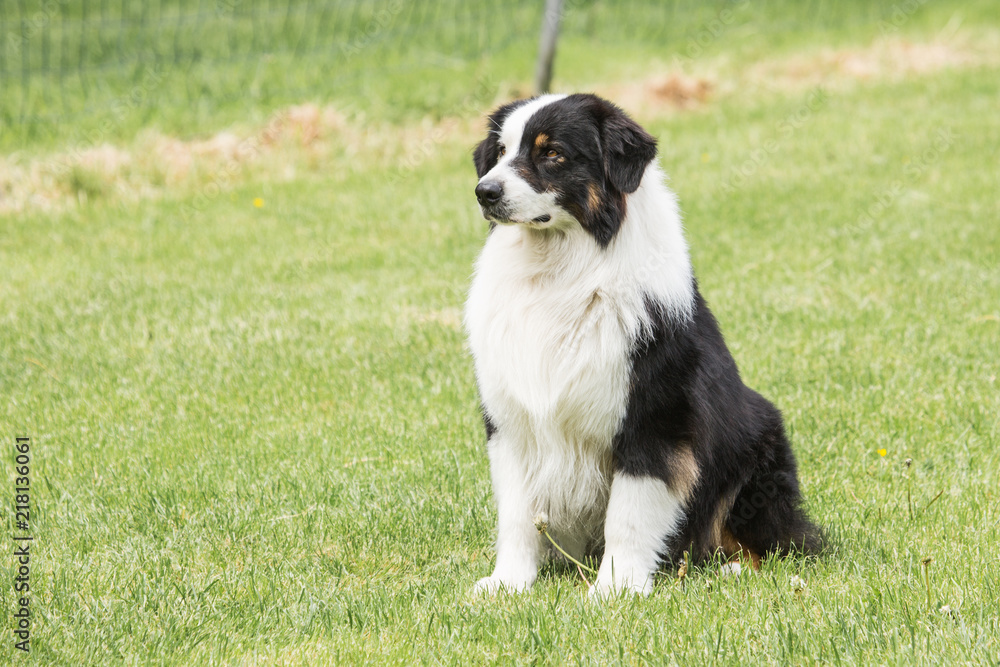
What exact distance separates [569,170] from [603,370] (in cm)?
65

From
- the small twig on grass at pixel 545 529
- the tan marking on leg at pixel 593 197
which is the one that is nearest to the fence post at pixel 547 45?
the tan marking on leg at pixel 593 197

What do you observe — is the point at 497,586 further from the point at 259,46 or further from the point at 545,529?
the point at 259,46

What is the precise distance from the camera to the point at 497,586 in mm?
3186

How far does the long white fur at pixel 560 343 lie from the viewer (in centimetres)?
308

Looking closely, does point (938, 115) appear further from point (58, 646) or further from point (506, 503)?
point (58, 646)

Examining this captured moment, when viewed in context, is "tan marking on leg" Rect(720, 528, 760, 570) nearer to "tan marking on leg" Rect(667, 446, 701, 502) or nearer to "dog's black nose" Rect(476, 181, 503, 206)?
"tan marking on leg" Rect(667, 446, 701, 502)

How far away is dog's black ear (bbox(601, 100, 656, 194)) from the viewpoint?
3141 mm

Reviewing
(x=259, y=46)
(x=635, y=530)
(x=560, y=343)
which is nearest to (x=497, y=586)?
(x=635, y=530)

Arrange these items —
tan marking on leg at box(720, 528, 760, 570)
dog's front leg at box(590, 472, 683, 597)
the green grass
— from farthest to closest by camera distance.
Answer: tan marking on leg at box(720, 528, 760, 570) → dog's front leg at box(590, 472, 683, 597) → the green grass

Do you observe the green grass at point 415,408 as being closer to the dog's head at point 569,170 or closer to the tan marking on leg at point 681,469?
the tan marking on leg at point 681,469

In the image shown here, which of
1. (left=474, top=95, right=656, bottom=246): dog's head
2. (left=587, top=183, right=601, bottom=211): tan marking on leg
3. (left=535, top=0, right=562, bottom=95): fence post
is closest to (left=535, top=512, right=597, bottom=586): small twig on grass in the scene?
(left=474, top=95, right=656, bottom=246): dog's head

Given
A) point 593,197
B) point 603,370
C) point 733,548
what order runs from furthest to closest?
point 733,548, point 593,197, point 603,370

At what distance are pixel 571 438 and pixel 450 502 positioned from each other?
908 millimetres

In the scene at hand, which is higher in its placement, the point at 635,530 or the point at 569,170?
the point at 569,170
